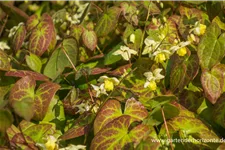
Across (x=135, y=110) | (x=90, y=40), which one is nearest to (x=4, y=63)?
(x=90, y=40)

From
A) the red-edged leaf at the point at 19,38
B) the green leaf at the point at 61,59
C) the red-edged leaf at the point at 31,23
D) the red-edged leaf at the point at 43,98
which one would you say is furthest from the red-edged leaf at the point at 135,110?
the red-edged leaf at the point at 31,23

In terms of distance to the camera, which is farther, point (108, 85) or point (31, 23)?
point (31, 23)

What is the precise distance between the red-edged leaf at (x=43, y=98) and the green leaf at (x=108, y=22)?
45 cm

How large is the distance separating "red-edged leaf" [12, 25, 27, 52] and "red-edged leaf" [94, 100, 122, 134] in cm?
64

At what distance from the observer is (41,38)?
87.9 inches

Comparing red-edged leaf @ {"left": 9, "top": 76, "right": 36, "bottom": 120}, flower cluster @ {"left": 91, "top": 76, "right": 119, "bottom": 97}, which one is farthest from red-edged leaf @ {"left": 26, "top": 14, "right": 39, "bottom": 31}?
flower cluster @ {"left": 91, "top": 76, "right": 119, "bottom": 97}

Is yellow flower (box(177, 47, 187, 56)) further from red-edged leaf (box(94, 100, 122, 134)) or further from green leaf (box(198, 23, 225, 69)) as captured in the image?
red-edged leaf (box(94, 100, 122, 134))

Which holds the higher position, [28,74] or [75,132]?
[28,74]

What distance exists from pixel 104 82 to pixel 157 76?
0.66 feet

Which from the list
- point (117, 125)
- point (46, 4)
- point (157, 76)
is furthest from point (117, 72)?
point (46, 4)

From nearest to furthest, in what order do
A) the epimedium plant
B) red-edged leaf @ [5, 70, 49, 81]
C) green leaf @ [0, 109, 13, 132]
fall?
green leaf @ [0, 109, 13, 132], the epimedium plant, red-edged leaf @ [5, 70, 49, 81]

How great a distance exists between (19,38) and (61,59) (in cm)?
24

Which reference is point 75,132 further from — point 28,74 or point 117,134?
point 28,74

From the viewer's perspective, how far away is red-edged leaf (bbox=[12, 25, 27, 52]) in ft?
7.31
